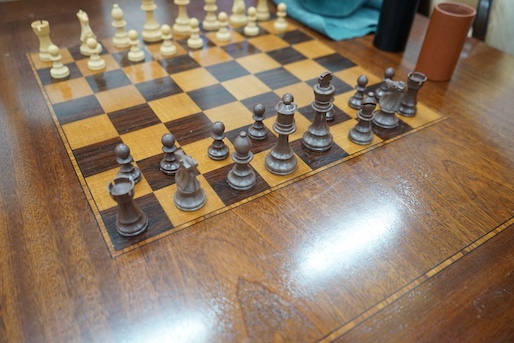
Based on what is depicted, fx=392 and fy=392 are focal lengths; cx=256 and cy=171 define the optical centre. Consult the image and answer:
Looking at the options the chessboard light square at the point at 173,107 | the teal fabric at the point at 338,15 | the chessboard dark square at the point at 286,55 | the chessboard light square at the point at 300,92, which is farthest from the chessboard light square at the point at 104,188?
the teal fabric at the point at 338,15

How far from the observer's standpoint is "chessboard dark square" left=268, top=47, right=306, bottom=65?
1.58m

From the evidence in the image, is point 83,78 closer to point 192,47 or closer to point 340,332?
point 192,47

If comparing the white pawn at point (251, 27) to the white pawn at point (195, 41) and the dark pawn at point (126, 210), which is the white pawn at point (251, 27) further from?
the dark pawn at point (126, 210)

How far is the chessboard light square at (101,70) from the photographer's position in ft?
4.73

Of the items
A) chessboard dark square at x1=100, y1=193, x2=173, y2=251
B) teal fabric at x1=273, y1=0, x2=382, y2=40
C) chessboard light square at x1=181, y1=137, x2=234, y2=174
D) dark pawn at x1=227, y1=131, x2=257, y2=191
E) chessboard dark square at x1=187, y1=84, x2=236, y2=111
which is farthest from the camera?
teal fabric at x1=273, y1=0, x2=382, y2=40

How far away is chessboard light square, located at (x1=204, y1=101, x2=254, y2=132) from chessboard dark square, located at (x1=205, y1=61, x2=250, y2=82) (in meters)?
0.19

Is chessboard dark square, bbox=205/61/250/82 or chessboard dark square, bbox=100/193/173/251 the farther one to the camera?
chessboard dark square, bbox=205/61/250/82

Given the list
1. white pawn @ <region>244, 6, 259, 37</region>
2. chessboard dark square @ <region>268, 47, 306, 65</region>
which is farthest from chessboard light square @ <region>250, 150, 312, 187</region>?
white pawn @ <region>244, 6, 259, 37</region>

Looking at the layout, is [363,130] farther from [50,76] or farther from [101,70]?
[50,76]

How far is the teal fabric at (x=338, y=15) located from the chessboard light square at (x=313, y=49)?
0.09 metres

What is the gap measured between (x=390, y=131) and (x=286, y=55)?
1.97ft

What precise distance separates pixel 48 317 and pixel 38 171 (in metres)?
0.45

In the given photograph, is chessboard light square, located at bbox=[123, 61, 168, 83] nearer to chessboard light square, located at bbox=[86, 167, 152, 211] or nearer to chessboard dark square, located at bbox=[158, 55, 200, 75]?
chessboard dark square, located at bbox=[158, 55, 200, 75]

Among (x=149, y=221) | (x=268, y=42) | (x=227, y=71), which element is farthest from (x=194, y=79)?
(x=149, y=221)
